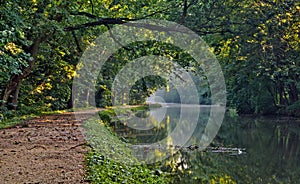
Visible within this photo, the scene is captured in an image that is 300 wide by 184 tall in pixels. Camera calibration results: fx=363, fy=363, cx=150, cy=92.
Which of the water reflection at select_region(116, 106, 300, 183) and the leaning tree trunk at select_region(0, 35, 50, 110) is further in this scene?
the leaning tree trunk at select_region(0, 35, 50, 110)

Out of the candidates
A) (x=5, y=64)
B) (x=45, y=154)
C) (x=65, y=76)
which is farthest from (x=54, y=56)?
(x=45, y=154)

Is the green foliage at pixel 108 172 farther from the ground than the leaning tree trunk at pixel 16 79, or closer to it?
closer to it

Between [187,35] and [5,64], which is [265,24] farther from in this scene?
[5,64]

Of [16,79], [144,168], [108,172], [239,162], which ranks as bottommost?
[239,162]

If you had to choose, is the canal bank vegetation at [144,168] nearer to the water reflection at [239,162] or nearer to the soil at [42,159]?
the water reflection at [239,162]

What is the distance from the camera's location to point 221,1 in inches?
387

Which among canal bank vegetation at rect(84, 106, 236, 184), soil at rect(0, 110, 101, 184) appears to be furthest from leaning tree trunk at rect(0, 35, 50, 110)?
canal bank vegetation at rect(84, 106, 236, 184)

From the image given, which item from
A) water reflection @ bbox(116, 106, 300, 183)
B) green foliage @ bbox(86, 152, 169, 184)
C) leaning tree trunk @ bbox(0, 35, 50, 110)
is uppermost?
leaning tree trunk @ bbox(0, 35, 50, 110)

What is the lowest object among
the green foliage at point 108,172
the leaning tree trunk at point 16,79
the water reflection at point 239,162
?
the water reflection at point 239,162

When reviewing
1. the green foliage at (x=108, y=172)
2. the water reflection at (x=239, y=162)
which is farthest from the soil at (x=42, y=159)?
the water reflection at (x=239, y=162)

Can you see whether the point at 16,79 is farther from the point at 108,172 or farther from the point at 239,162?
the point at 108,172

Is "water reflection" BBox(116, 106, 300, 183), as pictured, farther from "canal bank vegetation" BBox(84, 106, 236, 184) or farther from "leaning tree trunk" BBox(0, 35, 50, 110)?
"leaning tree trunk" BBox(0, 35, 50, 110)

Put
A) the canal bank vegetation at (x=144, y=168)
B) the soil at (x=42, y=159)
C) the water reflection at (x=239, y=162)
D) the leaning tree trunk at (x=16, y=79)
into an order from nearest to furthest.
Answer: the soil at (x=42, y=159)
the canal bank vegetation at (x=144, y=168)
the water reflection at (x=239, y=162)
the leaning tree trunk at (x=16, y=79)

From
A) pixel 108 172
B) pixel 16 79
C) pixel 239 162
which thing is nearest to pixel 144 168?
pixel 108 172
